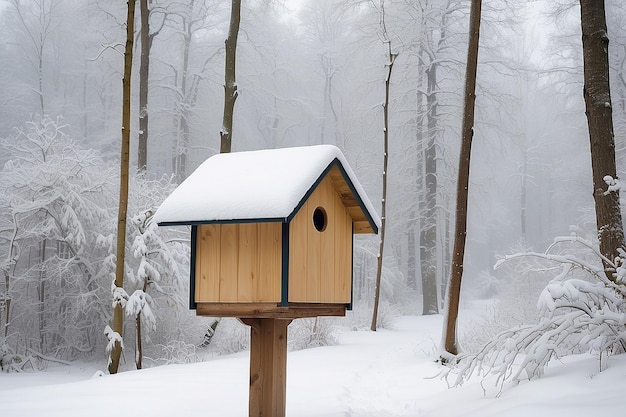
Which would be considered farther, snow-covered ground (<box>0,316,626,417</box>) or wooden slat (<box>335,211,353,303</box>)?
A: wooden slat (<box>335,211,353,303</box>)

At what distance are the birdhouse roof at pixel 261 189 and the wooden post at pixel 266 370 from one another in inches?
43.0

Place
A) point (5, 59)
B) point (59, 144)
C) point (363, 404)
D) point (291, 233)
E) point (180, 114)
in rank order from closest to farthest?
1. point (291, 233)
2. point (363, 404)
3. point (59, 144)
4. point (180, 114)
5. point (5, 59)

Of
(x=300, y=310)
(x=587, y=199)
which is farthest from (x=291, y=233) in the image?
(x=587, y=199)

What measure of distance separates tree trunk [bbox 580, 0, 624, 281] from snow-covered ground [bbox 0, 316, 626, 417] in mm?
1425

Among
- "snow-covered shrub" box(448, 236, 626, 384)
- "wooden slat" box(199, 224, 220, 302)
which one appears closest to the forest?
"snow-covered shrub" box(448, 236, 626, 384)

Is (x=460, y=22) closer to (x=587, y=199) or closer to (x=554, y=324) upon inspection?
(x=587, y=199)

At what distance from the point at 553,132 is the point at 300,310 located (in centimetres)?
3563

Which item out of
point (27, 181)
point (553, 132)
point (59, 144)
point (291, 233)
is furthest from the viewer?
point (553, 132)

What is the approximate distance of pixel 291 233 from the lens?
5371mm

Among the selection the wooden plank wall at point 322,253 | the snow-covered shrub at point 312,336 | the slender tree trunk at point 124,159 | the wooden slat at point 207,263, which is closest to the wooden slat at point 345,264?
the wooden plank wall at point 322,253

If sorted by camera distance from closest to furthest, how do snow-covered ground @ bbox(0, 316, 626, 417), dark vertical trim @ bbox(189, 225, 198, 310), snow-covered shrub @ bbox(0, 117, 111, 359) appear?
1. snow-covered ground @ bbox(0, 316, 626, 417)
2. dark vertical trim @ bbox(189, 225, 198, 310)
3. snow-covered shrub @ bbox(0, 117, 111, 359)

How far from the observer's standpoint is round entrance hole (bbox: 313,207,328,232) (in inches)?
233

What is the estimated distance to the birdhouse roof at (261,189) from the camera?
204 inches

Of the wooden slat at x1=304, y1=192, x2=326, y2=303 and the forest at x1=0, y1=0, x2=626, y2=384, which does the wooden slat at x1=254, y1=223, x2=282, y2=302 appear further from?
the forest at x1=0, y1=0, x2=626, y2=384
